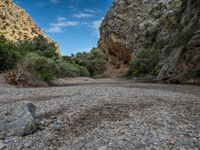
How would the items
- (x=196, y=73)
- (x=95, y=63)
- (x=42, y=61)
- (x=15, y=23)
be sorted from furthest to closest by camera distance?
(x=15, y=23)
(x=95, y=63)
(x=42, y=61)
(x=196, y=73)

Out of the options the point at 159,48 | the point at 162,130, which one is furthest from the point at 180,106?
the point at 159,48

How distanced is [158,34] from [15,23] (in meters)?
48.5

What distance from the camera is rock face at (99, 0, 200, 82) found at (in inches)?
882

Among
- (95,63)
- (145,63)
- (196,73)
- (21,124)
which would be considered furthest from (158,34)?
(21,124)

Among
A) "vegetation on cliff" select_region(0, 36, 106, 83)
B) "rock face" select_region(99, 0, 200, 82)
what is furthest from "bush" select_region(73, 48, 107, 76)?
"rock face" select_region(99, 0, 200, 82)

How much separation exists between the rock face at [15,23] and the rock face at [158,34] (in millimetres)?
23188

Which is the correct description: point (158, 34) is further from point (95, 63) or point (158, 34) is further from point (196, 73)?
point (95, 63)

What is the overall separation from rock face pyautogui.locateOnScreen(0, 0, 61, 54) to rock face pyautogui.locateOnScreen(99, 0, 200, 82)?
23188 mm

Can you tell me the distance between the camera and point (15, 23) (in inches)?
3145

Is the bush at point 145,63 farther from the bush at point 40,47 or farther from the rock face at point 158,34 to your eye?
the bush at point 40,47

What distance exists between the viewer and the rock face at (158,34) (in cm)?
2240

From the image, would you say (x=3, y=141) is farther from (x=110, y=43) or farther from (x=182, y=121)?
(x=110, y=43)

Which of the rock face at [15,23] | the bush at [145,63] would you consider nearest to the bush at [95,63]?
the rock face at [15,23]

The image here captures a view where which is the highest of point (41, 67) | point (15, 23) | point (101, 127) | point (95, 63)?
point (15, 23)
